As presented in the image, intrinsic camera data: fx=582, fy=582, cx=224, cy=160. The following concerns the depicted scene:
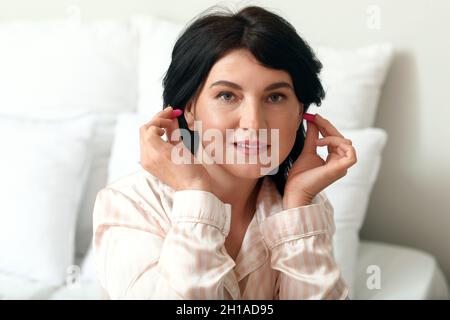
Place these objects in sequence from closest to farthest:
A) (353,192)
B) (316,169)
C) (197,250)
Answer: (197,250), (316,169), (353,192)

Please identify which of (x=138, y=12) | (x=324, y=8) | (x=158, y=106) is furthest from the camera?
(x=138, y=12)

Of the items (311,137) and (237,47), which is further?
(311,137)

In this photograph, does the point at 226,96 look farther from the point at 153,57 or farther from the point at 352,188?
the point at 153,57

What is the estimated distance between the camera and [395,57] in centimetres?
130

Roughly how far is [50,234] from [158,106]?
358mm

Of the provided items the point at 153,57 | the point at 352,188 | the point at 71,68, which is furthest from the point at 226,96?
the point at 71,68

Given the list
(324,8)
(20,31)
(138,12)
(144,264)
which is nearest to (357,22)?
(324,8)

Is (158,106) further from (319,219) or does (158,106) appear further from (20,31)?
(319,219)

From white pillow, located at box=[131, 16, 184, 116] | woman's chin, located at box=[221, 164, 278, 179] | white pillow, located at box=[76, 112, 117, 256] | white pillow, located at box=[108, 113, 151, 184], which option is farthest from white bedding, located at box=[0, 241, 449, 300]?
woman's chin, located at box=[221, 164, 278, 179]

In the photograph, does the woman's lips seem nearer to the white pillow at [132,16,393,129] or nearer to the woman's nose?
the woman's nose

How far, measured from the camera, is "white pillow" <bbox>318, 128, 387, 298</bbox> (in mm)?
1202

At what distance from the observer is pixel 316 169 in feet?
2.61

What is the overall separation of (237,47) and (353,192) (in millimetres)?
581

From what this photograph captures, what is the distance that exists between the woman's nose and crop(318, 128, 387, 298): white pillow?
495mm
